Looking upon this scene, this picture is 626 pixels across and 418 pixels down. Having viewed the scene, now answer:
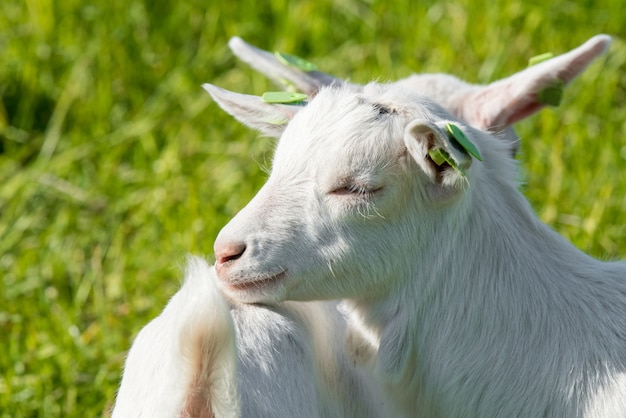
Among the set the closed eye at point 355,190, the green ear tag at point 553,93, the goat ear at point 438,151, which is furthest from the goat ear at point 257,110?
the green ear tag at point 553,93

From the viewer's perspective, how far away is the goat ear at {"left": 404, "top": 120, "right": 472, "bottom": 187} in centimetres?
306

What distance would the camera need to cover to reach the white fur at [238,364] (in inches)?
111

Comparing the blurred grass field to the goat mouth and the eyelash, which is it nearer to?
the goat mouth

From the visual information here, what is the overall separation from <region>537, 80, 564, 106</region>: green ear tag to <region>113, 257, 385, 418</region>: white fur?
119 cm

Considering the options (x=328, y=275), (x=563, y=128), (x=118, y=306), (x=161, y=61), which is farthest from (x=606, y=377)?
(x=161, y=61)

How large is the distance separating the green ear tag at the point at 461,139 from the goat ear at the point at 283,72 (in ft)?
4.53

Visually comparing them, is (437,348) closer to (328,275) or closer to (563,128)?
(328,275)

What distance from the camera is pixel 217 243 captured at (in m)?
3.21

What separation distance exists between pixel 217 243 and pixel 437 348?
72cm

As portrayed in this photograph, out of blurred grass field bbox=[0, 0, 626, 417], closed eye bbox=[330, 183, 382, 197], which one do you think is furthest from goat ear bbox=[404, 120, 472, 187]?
blurred grass field bbox=[0, 0, 626, 417]

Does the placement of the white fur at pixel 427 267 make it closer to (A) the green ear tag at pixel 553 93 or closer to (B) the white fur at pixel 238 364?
(B) the white fur at pixel 238 364

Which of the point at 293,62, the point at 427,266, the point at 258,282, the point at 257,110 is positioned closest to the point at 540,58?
the point at 293,62

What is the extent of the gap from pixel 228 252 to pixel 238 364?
31 cm

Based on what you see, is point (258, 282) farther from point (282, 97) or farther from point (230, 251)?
point (282, 97)
